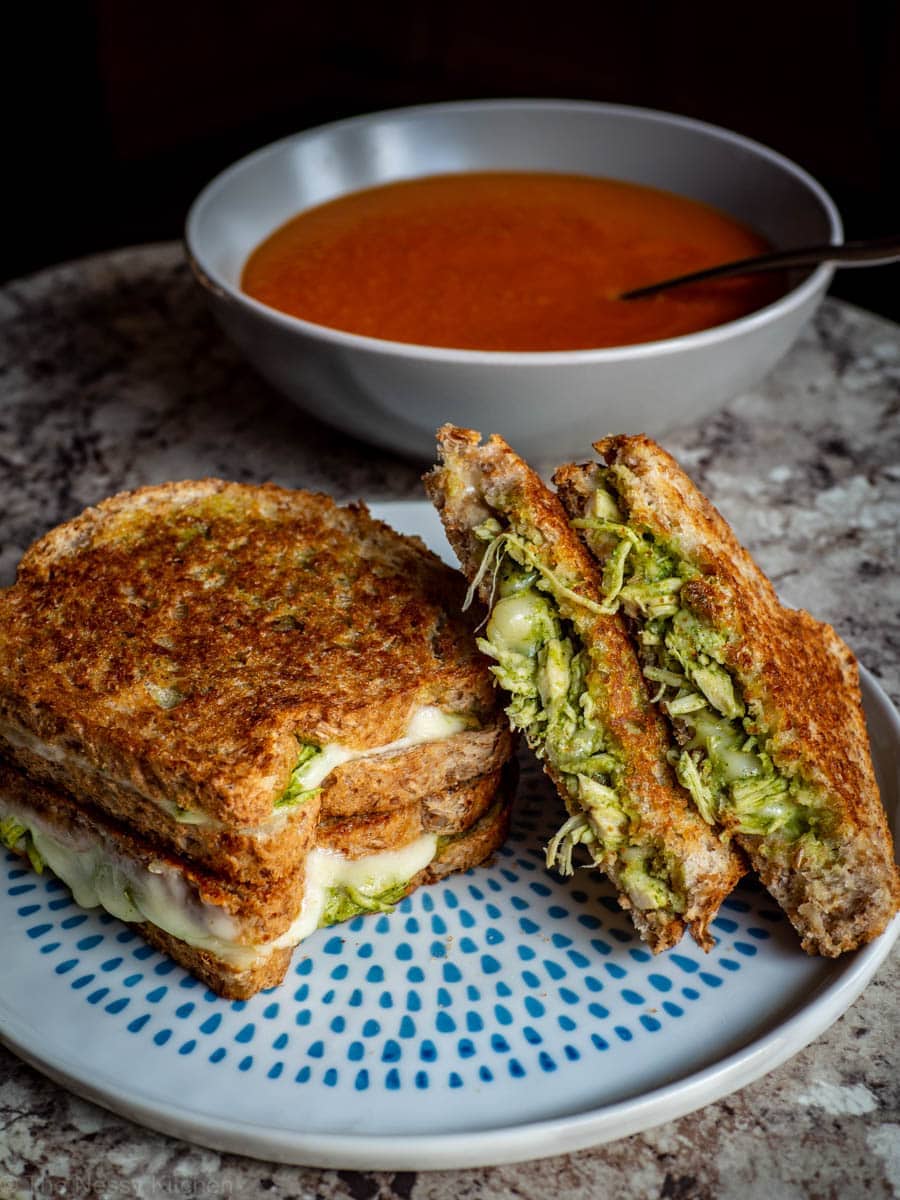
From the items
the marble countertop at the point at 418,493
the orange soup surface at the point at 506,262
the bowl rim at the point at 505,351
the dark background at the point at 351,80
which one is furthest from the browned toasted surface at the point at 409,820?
the dark background at the point at 351,80

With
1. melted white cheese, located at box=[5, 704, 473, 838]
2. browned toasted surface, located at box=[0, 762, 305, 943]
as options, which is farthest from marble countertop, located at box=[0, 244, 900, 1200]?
melted white cheese, located at box=[5, 704, 473, 838]

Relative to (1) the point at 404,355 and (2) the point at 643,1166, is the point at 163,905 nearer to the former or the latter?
(2) the point at 643,1166

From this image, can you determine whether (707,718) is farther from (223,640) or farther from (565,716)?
(223,640)

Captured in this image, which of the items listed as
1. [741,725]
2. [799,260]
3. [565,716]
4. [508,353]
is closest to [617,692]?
[565,716]

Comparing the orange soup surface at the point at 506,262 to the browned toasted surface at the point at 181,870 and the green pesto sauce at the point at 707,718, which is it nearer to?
the green pesto sauce at the point at 707,718

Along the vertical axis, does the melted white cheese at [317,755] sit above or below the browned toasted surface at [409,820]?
above

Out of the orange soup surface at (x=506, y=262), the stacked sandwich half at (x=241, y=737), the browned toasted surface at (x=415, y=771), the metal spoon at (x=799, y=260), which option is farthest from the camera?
the orange soup surface at (x=506, y=262)

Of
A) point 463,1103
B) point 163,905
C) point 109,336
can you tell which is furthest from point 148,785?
point 109,336
